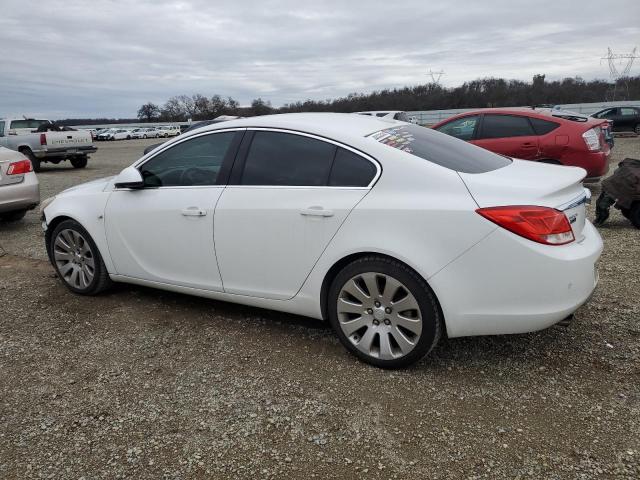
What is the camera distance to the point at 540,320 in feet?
9.12

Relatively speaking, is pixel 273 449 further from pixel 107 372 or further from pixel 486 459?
pixel 107 372

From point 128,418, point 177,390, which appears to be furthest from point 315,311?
point 128,418

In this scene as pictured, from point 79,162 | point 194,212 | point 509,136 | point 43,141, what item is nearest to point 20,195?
point 194,212

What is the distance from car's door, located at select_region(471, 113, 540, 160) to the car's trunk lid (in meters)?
5.17

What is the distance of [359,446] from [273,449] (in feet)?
1.39

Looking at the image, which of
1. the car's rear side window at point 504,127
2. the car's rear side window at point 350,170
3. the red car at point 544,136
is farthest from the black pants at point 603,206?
the car's rear side window at point 350,170

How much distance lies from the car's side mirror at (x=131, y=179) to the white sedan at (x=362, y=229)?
0.01m

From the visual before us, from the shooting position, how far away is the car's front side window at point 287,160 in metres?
3.30

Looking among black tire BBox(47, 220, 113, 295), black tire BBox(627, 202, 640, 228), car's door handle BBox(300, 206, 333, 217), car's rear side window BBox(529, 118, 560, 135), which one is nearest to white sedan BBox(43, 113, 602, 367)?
car's door handle BBox(300, 206, 333, 217)

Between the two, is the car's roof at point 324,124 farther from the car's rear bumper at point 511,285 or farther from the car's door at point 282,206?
the car's rear bumper at point 511,285

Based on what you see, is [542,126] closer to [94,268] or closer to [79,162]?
[94,268]

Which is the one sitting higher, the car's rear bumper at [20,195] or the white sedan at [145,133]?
the white sedan at [145,133]

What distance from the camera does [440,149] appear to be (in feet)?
11.1

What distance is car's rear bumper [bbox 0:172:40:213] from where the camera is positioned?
7137 millimetres
